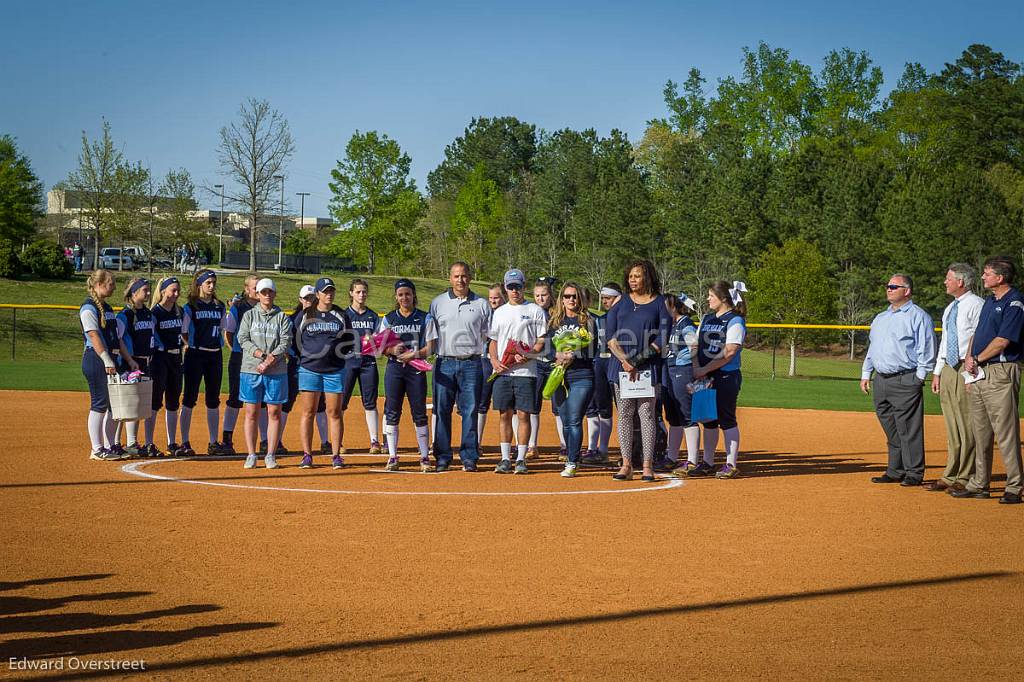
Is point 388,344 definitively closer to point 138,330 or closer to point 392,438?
point 392,438

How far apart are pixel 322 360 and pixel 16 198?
52930mm

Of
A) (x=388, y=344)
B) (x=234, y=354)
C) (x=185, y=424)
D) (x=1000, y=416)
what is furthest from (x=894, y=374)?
Answer: (x=185, y=424)

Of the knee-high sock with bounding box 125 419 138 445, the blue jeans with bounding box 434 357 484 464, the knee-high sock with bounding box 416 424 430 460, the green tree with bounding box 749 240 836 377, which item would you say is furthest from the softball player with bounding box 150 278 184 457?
the green tree with bounding box 749 240 836 377

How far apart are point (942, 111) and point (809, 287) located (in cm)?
3227

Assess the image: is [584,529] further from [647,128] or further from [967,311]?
[647,128]

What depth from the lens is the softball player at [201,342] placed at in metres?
11.6

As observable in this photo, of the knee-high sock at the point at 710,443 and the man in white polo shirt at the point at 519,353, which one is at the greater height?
the man in white polo shirt at the point at 519,353

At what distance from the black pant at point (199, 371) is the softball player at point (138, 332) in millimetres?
440

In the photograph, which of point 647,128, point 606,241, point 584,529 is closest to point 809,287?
point 606,241

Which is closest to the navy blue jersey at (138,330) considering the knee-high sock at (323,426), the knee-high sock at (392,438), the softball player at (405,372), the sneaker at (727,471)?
the knee-high sock at (323,426)

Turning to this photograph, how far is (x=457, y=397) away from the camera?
1101cm

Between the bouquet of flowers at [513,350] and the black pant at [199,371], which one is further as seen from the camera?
the black pant at [199,371]

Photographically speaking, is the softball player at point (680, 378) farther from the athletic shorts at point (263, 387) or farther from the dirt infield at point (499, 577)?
the athletic shorts at point (263, 387)

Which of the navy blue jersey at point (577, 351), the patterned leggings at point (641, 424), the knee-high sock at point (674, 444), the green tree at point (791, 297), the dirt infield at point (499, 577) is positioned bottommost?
the dirt infield at point (499, 577)
